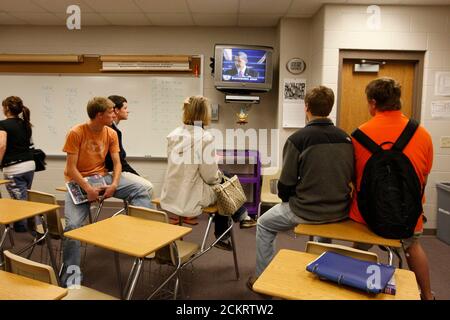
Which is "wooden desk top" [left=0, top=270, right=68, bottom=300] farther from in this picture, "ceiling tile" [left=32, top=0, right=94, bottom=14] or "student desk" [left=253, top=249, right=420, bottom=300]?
"ceiling tile" [left=32, top=0, right=94, bottom=14]

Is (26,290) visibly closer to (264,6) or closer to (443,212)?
(264,6)

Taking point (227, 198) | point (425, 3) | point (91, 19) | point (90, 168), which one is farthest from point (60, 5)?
point (425, 3)

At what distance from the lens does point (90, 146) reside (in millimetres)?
2508

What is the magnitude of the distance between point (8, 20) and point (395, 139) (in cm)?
507

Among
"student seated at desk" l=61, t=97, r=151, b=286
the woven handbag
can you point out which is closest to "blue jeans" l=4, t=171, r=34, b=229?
"student seated at desk" l=61, t=97, r=151, b=286

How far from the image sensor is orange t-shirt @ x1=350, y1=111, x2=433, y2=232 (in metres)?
1.71

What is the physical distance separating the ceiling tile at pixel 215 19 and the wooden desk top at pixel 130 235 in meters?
3.11

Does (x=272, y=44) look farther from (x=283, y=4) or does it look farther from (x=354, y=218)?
(x=354, y=218)

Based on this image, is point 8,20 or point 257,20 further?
point 8,20

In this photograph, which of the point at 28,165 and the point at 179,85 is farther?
the point at 179,85

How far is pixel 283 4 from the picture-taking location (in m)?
3.71
